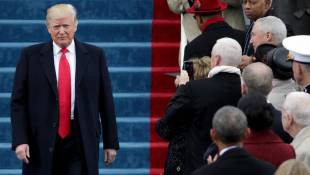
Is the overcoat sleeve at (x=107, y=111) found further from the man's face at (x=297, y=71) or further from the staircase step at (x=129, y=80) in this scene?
the staircase step at (x=129, y=80)

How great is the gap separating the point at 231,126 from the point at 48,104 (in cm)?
268

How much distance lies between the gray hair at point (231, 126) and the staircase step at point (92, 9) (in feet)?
21.4

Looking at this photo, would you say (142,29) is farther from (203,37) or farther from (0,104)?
(203,37)

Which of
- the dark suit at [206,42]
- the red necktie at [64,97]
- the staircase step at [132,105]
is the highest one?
the dark suit at [206,42]

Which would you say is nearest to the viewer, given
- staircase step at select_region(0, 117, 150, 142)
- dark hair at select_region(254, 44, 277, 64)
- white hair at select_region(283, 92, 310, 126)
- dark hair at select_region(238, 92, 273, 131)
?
dark hair at select_region(238, 92, 273, 131)

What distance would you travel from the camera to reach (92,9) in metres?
13.6

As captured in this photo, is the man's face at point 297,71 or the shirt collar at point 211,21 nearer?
the man's face at point 297,71

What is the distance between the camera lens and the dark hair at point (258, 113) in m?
7.53

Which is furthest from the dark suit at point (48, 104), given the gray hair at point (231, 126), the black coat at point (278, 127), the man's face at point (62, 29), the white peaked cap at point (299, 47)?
the gray hair at point (231, 126)

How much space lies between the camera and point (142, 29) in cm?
1334

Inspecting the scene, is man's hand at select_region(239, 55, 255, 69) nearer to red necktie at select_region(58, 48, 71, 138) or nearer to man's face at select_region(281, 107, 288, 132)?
red necktie at select_region(58, 48, 71, 138)

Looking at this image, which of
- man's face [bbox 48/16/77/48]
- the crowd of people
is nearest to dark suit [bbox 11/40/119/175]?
man's face [bbox 48/16/77/48]

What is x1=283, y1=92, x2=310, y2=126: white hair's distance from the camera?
25.7 feet

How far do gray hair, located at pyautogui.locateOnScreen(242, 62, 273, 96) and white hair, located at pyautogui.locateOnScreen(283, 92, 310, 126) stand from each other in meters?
0.50
